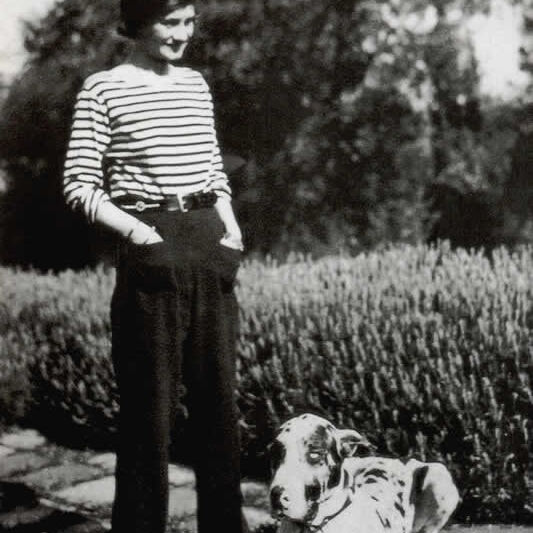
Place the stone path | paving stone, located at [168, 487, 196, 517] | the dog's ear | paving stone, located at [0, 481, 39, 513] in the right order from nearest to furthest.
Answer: the dog's ear, the stone path, paving stone, located at [168, 487, 196, 517], paving stone, located at [0, 481, 39, 513]

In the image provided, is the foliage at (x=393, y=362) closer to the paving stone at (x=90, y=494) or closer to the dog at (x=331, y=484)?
the paving stone at (x=90, y=494)

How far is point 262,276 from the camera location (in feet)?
20.3

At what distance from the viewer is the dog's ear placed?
3.00m

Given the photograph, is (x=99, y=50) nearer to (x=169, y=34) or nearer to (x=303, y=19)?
(x=303, y=19)

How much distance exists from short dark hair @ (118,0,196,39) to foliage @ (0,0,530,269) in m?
5.38


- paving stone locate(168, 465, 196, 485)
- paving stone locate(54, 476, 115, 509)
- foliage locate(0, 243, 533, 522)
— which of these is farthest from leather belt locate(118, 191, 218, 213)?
paving stone locate(168, 465, 196, 485)

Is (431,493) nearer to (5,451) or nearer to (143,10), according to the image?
(143,10)

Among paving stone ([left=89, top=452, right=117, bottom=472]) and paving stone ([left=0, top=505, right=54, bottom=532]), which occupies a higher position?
paving stone ([left=89, top=452, right=117, bottom=472])

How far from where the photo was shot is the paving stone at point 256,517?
460 cm

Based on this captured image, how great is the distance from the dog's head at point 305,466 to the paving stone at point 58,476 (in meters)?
2.80

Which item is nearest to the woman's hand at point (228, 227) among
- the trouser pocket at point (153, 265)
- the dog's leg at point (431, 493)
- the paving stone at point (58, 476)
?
the trouser pocket at point (153, 265)

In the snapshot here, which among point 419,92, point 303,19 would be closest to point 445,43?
point 419,92

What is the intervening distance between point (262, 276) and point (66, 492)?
6.07 feet

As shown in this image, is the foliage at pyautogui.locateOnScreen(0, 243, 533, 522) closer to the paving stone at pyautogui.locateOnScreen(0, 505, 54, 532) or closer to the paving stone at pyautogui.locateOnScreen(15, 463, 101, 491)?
the paving stone at pyautogui.locateOnScreen(15, 463, 101, 491)
